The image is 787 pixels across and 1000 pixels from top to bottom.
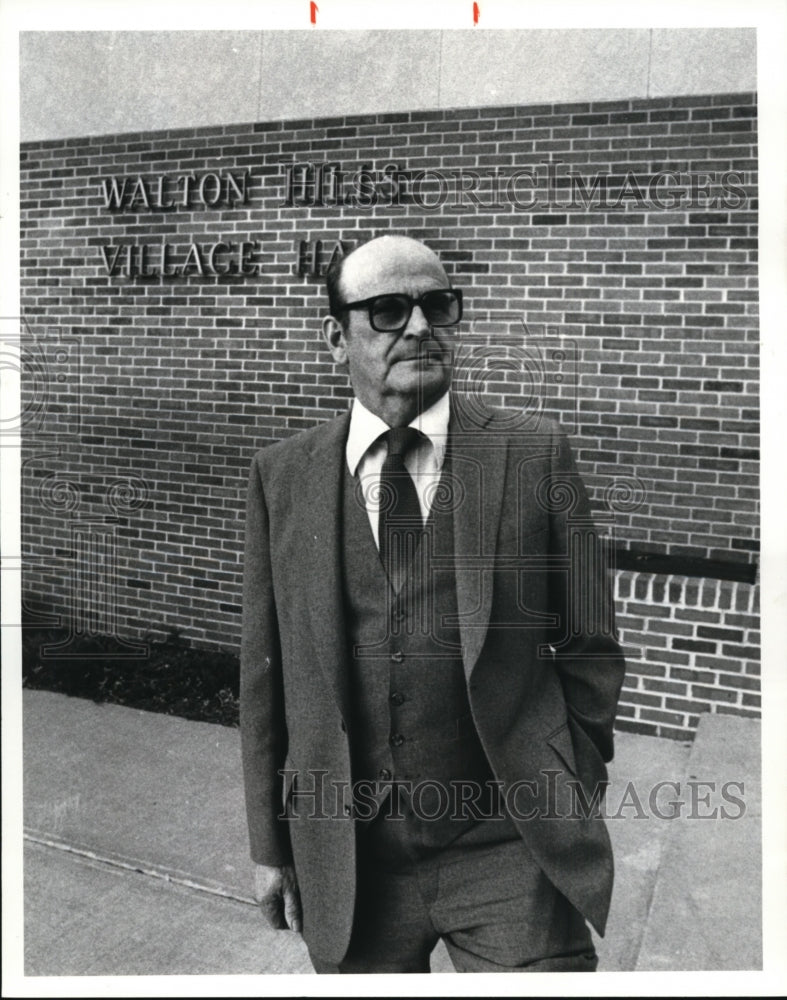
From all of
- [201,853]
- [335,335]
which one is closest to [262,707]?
[335,335]

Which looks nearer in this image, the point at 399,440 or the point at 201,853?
the point at 399,440

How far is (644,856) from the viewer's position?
9.29 feet

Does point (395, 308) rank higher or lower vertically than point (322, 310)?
lower

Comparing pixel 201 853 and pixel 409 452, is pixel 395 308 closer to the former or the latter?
pixel 409 452

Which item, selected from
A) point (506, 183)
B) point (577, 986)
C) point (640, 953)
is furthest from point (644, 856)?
point (506, 183)

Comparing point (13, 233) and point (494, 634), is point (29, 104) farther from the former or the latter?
point (494, 634)

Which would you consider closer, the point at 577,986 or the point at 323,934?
the point at 323,934

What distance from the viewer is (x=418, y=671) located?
6.70ft

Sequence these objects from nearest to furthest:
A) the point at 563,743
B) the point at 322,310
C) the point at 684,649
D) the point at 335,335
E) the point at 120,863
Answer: the point at 563,743, the point at 335,335, the point at 120,863, the point at 322,310, the point at 684,649

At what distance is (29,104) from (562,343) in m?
1.86

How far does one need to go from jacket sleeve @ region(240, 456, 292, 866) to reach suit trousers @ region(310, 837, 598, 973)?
0.28 m

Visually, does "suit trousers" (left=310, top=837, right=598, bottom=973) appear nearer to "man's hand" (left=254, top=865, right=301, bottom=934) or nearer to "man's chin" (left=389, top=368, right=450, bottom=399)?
"man's hand" (left=254, top=865, right=301, bottom=934)

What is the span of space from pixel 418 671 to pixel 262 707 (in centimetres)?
44

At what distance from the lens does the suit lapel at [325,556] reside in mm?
2070
